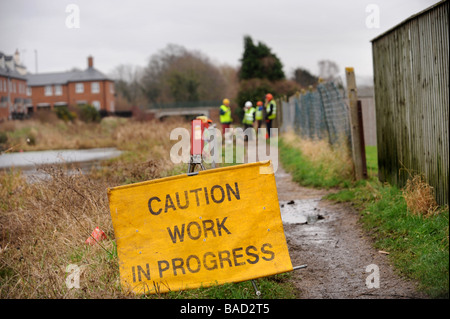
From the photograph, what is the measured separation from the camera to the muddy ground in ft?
17.6

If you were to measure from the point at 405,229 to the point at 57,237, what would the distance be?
13.6ft

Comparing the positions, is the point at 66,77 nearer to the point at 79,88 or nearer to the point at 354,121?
the point at 79,88

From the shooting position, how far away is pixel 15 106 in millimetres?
75250

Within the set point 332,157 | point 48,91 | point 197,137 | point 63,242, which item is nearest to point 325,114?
point 332,157

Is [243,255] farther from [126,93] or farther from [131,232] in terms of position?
[126,93]

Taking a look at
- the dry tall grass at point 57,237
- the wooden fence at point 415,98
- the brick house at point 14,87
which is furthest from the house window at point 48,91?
the wooden fence at point 415,98

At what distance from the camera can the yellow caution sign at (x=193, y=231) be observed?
5.24 meters

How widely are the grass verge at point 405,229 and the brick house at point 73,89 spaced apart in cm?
8152

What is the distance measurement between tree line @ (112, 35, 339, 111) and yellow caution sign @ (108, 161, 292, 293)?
1078 inches

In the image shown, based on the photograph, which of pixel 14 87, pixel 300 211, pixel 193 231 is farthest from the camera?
pixel 14 87

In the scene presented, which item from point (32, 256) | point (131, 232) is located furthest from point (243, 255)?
point (32, 256)

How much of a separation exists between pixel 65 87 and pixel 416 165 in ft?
295

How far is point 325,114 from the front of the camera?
14.4m

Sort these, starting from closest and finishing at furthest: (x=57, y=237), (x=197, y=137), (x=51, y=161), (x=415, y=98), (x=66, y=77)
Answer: (x=57, y=237) → (x=415, y=98) → (x=197, y=137) → (x=51, y=161) → (x=66, y=77)
